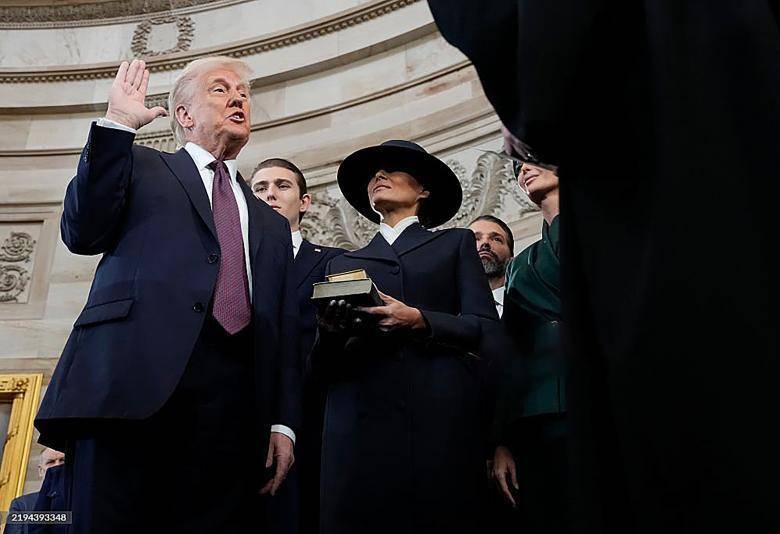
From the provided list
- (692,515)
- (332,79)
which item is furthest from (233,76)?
(332,79)

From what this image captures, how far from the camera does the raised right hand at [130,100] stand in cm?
188

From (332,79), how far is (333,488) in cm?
464

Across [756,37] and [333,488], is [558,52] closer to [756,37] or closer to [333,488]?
[756,37]

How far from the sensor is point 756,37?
0.78 metres

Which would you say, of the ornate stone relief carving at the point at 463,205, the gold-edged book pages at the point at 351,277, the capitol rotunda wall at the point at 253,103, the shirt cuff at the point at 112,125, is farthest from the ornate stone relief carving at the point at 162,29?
the gold-edged book pages at the point at 351,277

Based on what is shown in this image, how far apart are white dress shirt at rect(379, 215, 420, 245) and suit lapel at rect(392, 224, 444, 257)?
2cm

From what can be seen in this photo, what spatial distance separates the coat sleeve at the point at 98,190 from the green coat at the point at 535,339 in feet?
3.20

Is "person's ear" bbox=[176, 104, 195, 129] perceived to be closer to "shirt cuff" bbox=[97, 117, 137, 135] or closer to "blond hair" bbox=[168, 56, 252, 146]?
"blond hair" bbox=[168, 56, 252, 146]

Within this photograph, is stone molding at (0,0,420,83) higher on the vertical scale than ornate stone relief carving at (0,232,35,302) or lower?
higher

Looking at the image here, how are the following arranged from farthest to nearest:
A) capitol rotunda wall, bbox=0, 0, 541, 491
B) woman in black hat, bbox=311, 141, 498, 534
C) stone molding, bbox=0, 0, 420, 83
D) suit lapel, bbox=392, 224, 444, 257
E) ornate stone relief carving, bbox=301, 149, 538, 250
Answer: stone molding, bbox=0, 0, 420, 83 < capitol rotunda wall, bbox=0, 0, 541, 491 < ornate stone relief carving, bbox=301, 149, 538, 250 < suit lapel, bbox=392, 224, 444, 257 < woman in black hat, bbox=311, 141, 498, 534

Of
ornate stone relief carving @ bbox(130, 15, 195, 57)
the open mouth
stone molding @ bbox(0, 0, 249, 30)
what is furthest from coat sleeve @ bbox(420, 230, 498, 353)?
stone molding @ bbox(0, 0, 249, 30)

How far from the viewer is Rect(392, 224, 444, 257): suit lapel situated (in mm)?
2381

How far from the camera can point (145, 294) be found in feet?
5.89

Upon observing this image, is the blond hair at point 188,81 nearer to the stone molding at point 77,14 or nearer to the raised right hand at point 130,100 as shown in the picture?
the raised right hand at point 130,100
